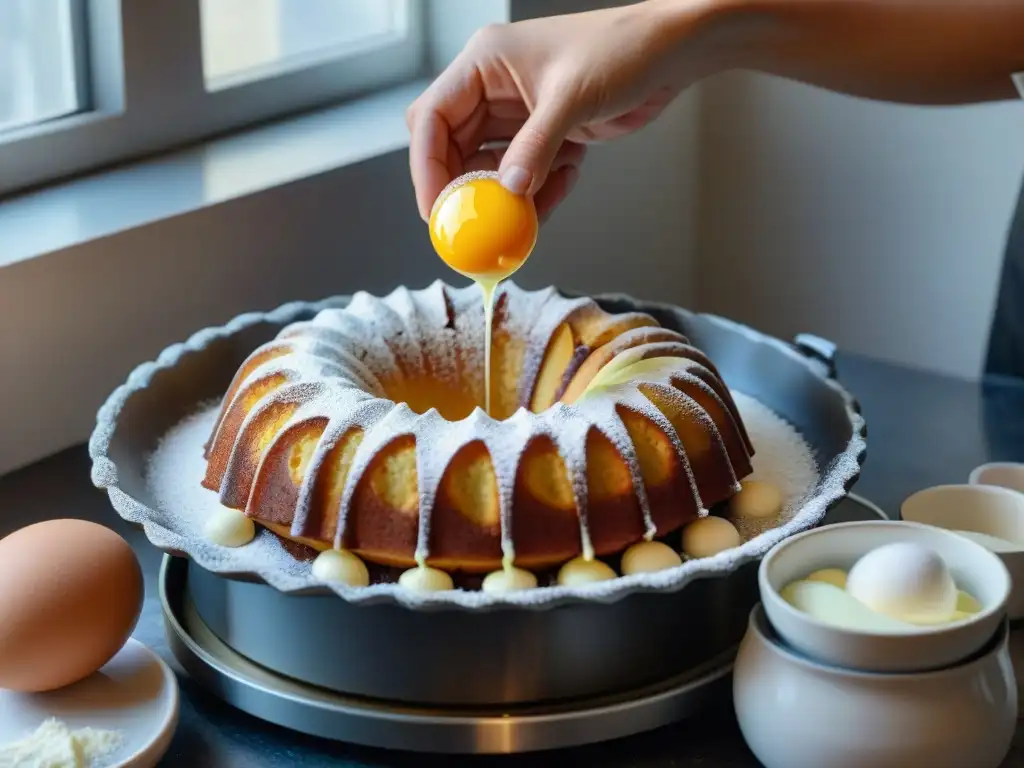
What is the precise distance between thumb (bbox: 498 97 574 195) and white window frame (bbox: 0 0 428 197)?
2.22 feet

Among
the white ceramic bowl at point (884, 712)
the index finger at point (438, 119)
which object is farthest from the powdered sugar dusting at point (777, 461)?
the index finger at point (438, 119)

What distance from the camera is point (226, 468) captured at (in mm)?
1255

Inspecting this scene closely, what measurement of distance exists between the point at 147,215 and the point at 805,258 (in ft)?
4.80

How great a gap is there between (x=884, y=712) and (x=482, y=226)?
51 centimetres

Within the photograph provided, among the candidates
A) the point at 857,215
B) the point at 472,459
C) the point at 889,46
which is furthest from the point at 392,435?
the point at 857,215

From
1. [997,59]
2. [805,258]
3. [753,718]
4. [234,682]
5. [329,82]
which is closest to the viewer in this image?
[753,718]

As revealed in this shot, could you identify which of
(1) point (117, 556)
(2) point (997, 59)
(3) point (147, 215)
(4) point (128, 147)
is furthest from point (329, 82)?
(1) point (117, 556)

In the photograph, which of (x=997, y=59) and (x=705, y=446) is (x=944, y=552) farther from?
(x=997, y=59)

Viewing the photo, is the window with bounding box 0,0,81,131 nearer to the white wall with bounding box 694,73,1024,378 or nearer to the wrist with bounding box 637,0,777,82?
the wrist with bounding box 637,0,777,82

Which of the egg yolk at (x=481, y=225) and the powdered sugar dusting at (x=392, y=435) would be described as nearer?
the powdered sugar dusting at (x=392, y=435)

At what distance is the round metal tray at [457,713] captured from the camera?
1033mm

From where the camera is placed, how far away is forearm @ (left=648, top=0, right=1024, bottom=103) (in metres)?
1.47

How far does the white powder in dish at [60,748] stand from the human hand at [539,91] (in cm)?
56

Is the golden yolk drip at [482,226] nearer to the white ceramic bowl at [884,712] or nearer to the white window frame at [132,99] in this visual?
the white ceramic bowl at [884,712]
